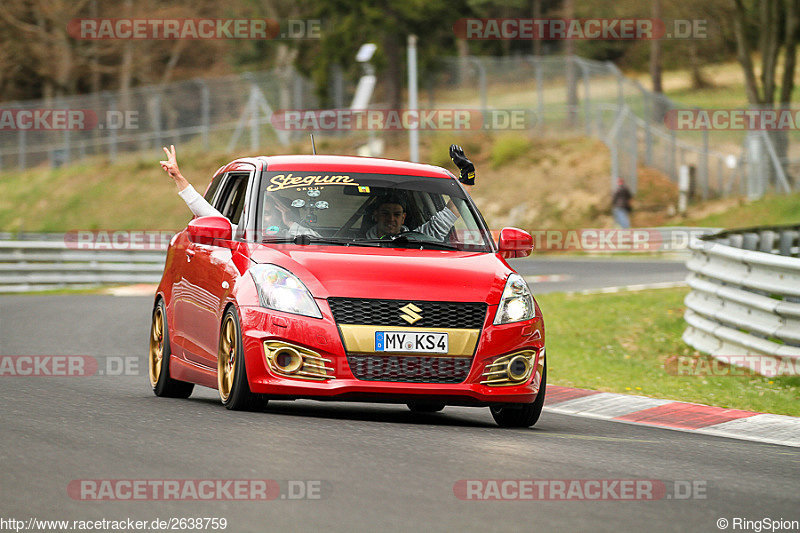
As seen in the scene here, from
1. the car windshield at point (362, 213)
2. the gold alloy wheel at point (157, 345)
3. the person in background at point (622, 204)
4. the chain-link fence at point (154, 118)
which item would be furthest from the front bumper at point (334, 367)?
the chain-link fence at point (154, 118)

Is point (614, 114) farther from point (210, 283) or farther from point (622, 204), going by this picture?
point (210, 283)

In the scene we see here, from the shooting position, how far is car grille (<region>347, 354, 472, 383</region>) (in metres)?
8.48

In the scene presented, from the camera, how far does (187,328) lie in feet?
33.2

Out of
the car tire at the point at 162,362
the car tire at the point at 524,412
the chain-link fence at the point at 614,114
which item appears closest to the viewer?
the car tire at the point at 524,412

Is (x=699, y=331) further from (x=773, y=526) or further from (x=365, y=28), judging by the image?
(x=365, y=28)

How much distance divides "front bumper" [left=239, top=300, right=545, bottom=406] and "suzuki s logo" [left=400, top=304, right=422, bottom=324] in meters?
0.39

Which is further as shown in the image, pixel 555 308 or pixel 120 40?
pixel 120 40

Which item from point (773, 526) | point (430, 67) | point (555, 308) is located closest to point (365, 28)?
point (430, 67)

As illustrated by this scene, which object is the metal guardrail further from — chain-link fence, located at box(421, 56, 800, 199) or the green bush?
the green bush

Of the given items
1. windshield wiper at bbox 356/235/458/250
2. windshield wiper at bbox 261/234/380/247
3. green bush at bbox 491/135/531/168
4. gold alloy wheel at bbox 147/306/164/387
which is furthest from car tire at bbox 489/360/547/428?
green bush at bbox 491/135/531/168

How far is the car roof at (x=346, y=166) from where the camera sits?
989 cm

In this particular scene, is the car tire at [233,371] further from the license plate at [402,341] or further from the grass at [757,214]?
the grass at [757,214]

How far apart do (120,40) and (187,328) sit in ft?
209

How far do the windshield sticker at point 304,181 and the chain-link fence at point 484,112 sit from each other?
111 feet
